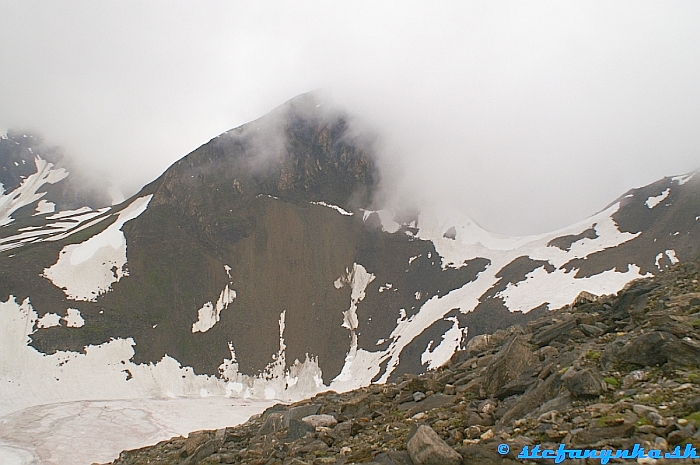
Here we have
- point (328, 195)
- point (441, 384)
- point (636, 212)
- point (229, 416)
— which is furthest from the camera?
point (328, 195)

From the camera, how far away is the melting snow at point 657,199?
4811 inches

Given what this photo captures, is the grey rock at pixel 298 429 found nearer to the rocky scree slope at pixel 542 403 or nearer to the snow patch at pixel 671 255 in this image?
the rocky scree slope at pixel 542 403

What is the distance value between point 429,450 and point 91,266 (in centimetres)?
12532

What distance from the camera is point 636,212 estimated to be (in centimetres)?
12194

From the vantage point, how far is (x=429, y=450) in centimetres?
811

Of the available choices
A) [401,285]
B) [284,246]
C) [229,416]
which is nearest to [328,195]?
Answer: [284,246]

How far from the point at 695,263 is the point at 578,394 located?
10709 mm

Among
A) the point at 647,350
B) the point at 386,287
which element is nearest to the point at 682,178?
the point at 386,287

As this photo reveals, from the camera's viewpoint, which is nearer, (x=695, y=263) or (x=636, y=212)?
(x=695, y=263)

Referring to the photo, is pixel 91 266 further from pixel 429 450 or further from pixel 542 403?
pixel 542 403

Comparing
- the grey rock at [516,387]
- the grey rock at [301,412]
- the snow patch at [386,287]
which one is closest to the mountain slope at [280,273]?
the snow patch at [386,287]

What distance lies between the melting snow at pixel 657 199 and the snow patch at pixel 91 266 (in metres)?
144

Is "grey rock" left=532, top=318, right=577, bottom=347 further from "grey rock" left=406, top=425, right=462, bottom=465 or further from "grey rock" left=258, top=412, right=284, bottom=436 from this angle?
"grey rock" left=258, top=412, right=284, bottom=436

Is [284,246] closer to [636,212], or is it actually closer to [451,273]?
[451,273]
